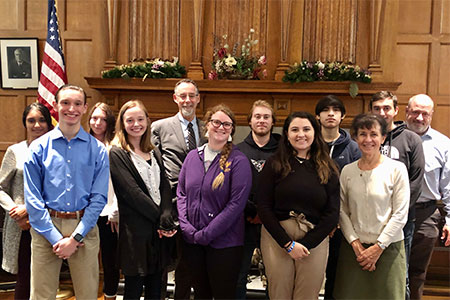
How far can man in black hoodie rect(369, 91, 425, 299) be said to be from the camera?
2.52 meters

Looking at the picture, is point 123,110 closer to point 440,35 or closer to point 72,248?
point 72,248

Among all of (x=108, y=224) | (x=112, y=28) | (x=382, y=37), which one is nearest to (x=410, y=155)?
(x=382, y=37)

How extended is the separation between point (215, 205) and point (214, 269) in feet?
1.24

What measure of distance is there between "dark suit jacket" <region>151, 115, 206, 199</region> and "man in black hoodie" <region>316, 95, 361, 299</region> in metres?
0.87

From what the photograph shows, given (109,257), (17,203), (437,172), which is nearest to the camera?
(17,203)

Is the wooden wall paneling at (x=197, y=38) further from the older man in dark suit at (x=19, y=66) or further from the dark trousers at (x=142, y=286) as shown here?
the dark trousers at (x=142, y=286)

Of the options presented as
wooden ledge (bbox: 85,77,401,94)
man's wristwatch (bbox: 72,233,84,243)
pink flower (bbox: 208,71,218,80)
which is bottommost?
man's wristwatch (bbox: 72,233,84,243)

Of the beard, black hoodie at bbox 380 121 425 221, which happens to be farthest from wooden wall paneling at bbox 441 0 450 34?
black hoodie at bbox 380 121 425 221

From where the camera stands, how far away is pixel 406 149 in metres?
2.55

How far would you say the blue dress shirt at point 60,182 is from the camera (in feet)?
6.72

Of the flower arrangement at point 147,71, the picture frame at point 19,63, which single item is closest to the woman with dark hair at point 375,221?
the flower arrangement at point 147,71

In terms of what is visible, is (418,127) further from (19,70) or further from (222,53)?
(19,70)

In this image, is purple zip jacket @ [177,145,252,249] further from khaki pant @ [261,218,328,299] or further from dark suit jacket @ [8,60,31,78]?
dark suit jacket @ [8,60,31,78]

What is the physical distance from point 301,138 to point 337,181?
1.06 feet
